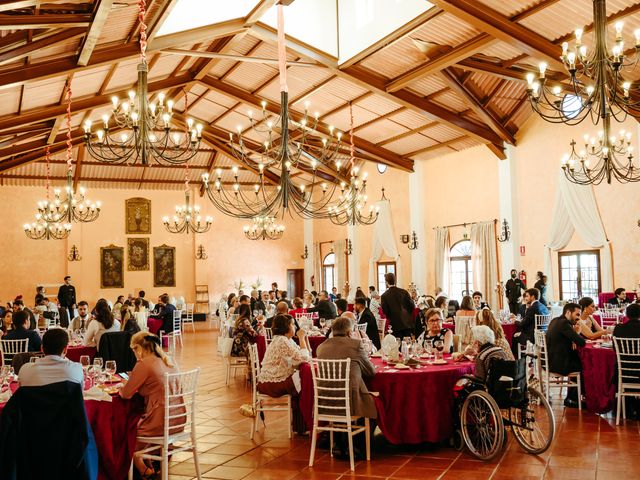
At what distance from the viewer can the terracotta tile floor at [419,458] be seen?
14.7ft

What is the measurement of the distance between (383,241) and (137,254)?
323 inches

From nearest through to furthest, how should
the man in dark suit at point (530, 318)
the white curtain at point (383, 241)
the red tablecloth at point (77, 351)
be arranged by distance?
the red tablecloth at point (77, 351) < the man in dark suit at point (530, 318) < the white curtain at point (383, 241)

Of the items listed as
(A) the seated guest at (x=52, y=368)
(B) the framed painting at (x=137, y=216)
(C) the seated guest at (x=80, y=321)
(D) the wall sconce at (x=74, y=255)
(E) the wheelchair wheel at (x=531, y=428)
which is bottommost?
(E) the wheelchair wheel at (x=531, y=428)

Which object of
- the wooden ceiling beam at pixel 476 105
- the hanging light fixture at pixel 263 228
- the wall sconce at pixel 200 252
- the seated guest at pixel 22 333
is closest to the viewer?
the seated guest at pixel 22 333

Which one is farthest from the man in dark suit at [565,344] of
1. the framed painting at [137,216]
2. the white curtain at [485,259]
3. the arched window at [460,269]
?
the framed painting at [137,216]

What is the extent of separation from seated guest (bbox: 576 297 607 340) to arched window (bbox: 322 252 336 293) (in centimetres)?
1375

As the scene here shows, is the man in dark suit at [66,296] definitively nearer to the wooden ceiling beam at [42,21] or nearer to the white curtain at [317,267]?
the white curtain at [317,267]

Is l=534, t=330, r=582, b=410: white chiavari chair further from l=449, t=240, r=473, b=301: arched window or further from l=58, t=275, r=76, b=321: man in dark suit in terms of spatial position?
l=58, t=275, r=76, b=321: man in dark suit

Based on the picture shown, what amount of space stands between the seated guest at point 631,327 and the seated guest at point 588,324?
0.69 m

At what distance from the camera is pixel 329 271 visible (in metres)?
21.3

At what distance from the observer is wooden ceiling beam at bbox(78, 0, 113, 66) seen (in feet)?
23.6

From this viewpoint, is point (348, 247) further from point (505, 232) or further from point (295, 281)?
point (505, 232)

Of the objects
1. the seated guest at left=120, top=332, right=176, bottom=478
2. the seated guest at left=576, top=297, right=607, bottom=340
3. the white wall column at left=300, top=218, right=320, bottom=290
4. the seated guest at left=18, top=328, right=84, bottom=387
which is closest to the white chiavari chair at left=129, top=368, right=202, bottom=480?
the seated guest at left=120, top=332, right=176, bottom=478

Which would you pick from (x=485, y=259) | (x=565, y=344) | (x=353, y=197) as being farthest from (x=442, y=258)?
(x=565, y=344)
